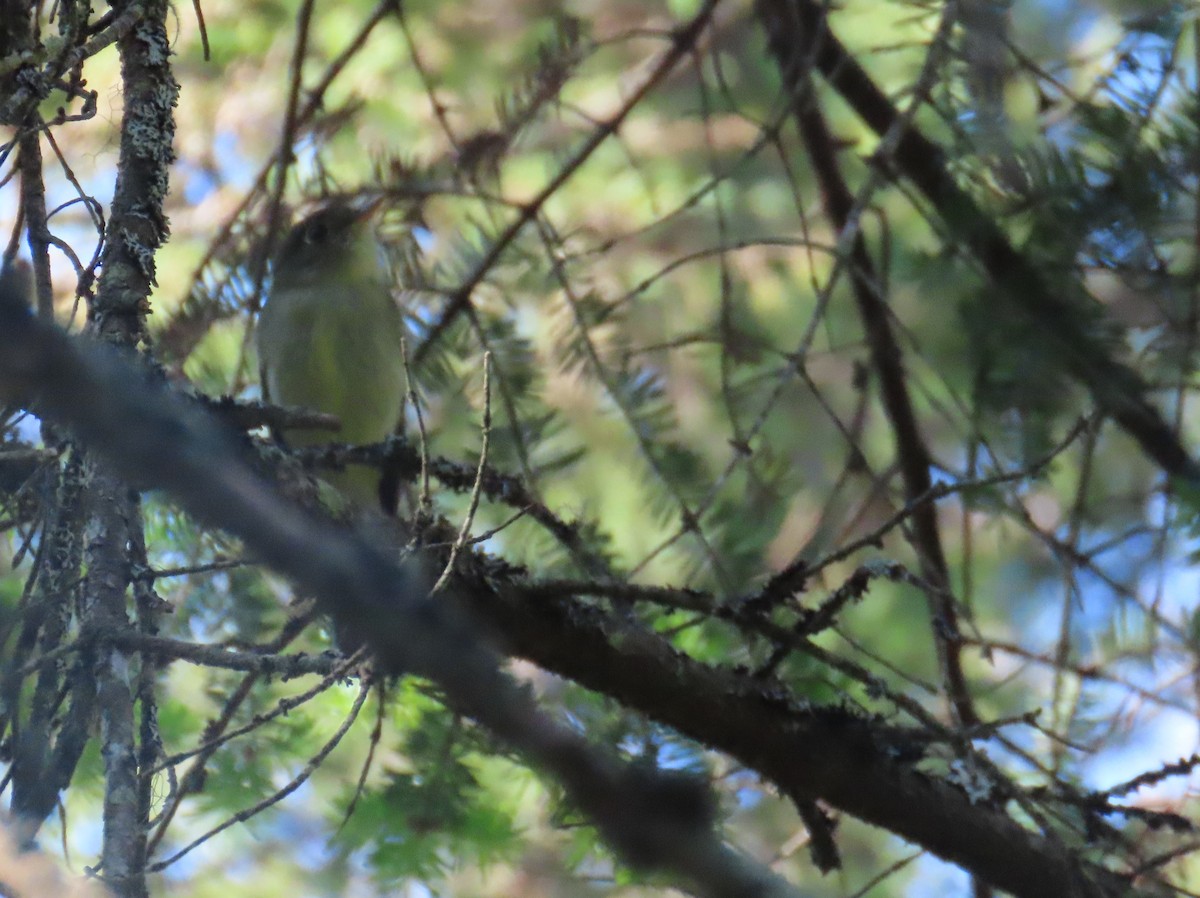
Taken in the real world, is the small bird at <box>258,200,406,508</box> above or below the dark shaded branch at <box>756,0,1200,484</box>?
above

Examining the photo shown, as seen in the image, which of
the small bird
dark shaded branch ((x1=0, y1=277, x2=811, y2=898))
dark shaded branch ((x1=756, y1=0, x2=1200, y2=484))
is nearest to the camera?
dark shaded branch ((x1=0, y1=277, x2=811, y2=898))

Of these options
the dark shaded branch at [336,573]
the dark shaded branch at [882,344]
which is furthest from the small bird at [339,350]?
the dark shaded branch at [336,573]

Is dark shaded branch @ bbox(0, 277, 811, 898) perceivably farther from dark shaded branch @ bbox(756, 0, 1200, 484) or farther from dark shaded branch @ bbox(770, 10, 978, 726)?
dark shaded branch @ bbox(770, 10, 978, 726)

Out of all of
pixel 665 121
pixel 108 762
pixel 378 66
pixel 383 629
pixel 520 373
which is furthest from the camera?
pixel 665 121

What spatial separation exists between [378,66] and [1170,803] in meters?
2.16

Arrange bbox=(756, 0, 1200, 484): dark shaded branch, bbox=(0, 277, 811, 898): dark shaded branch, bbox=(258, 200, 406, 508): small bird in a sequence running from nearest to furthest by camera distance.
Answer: bbox=(0, 277, 811, 898): dark shaded branch < bbox=(756, 0, 1200, 484): dark shaded branch < bbox=(258, 200, 406, 508): small bird

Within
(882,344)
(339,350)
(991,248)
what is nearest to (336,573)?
(991,248)

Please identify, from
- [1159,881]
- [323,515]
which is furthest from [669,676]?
[1159,881]

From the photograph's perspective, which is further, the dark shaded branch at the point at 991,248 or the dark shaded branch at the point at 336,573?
the dark shaded branch at the point at 991,248

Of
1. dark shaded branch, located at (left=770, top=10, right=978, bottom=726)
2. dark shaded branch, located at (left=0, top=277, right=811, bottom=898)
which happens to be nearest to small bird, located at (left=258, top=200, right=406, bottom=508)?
dark shaded branch, located at (left=770, top=10, right=978, bottom=726)

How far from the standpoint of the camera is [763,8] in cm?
251

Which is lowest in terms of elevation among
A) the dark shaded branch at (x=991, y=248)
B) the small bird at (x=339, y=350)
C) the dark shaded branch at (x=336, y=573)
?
the dark shaded branch at (x=336, y=573)

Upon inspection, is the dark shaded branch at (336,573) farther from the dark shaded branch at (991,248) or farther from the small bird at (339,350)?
the small bird at (339,350)

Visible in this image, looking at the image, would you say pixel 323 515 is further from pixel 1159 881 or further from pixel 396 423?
pixel 396 423
